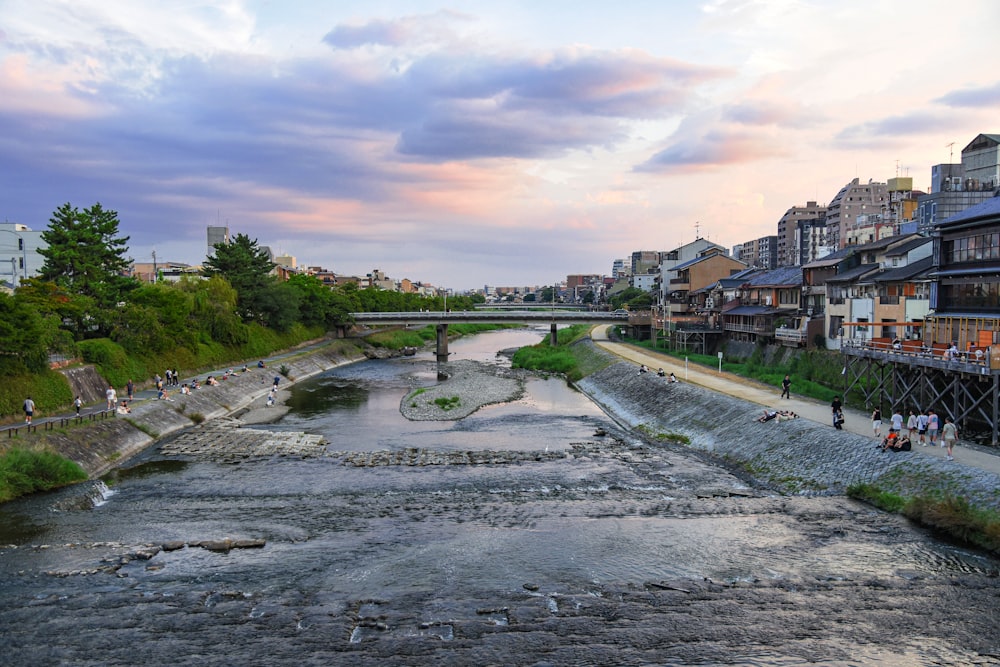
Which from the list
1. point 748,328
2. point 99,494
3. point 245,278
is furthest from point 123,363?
point 748,328

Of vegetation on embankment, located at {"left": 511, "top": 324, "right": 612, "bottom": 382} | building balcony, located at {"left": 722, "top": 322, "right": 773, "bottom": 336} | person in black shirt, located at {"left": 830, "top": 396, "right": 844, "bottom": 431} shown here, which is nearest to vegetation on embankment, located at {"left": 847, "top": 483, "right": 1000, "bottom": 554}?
person in black shirt, located at {"left": 830, "top": 396, "right": 844, "bottom": 431}

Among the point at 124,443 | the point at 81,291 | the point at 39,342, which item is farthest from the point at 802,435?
the point at 81,291

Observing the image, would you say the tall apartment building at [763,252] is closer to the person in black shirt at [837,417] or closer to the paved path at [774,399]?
the paved path at [774,399]

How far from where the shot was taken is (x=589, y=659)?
543 inches

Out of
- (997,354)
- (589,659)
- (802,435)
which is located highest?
(997,354)

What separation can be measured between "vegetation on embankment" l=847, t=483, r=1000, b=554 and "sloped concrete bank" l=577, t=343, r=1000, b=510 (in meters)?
0.27

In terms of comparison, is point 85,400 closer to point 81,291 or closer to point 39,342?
point 39,342

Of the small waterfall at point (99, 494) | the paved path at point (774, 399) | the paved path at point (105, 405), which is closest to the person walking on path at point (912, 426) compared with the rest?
the paved path at point (774, 399)

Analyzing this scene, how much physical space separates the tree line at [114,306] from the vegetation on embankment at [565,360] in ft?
90.9

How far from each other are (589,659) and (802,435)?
17.7m

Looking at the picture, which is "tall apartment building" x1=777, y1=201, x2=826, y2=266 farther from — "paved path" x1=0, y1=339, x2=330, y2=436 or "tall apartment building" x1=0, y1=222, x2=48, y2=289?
"tall apartment building" x1=0, y1=222, x2=48, y2=289

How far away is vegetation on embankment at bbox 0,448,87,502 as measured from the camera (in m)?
24.0

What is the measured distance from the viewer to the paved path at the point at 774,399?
874 inches

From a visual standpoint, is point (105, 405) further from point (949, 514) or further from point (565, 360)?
point (565, 360)
